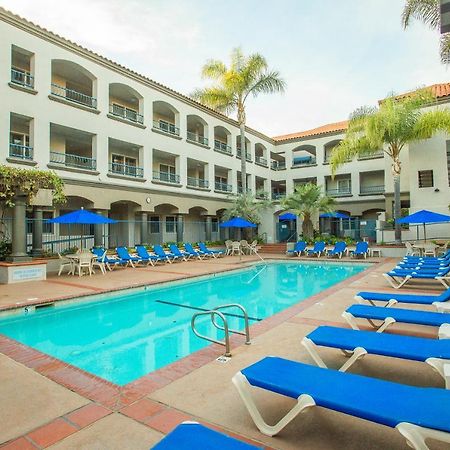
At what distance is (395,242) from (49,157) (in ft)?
62.4

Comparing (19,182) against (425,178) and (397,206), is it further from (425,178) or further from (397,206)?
(425,178)

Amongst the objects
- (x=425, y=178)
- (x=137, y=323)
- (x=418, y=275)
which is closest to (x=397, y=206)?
(x=425, y=178)

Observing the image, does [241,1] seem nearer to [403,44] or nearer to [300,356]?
[403,44]

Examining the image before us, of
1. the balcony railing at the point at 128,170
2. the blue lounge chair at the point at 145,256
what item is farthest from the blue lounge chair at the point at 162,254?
the balcony railing at the point at 128,170

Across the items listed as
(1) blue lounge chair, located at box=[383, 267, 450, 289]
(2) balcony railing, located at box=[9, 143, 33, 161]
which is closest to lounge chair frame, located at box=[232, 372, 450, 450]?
(1) blue lounge chair, located at box=[383, 267, 450, 289]

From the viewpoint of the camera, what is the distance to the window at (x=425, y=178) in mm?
20484

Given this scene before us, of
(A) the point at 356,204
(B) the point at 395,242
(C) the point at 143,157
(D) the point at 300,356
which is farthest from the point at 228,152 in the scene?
(D) the point at 300,356

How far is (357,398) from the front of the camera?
2404mm

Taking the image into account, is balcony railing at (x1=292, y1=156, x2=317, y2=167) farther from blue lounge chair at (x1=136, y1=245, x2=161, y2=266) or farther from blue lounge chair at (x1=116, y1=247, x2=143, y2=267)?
blue lounge chair at (x1=116, y1=247, x2=143, y2=267)

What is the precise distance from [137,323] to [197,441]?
5836 millimetres

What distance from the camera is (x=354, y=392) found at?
2494 millimetres

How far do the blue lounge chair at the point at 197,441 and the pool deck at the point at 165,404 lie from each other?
2.32 ft

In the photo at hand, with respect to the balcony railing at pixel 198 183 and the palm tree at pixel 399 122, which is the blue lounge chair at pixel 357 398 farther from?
the balcony railing at pixel 198 183

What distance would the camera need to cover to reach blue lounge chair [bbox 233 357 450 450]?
2064mm
